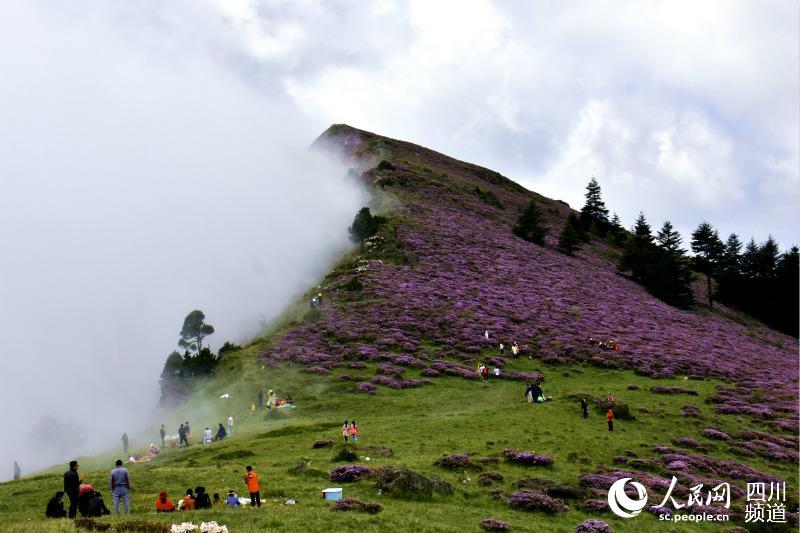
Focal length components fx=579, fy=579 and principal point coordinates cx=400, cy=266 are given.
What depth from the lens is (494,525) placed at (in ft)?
80.0

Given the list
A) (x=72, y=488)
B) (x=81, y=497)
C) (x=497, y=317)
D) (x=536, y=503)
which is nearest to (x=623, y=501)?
(x=536, y=503)

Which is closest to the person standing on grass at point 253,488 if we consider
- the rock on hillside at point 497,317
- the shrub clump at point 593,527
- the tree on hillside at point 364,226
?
the shrub clump at point 593,527

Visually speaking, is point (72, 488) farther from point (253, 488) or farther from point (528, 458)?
point (528, 458)

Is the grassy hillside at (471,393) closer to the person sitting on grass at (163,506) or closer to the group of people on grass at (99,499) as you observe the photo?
the person sitting on grass at (163,506)

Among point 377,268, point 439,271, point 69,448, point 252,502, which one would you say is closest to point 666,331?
point 439,271

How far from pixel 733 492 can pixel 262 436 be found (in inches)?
1324

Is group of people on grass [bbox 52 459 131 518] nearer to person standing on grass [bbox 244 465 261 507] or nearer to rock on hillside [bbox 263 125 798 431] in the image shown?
person standing on grass [bbox 244 465 261 507]

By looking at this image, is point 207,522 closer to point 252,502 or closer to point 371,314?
point 252,502

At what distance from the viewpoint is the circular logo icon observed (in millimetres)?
29272

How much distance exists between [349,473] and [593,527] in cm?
1301

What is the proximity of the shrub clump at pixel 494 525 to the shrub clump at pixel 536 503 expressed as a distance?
13.5 ft

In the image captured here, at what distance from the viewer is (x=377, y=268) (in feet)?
303

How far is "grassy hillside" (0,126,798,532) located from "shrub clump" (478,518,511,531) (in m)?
0.73

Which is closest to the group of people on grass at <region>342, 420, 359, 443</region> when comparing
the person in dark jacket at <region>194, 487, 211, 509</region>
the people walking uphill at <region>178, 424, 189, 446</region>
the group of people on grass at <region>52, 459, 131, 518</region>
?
the people walking uphill at <region>178, 424, 189, 446</region>
